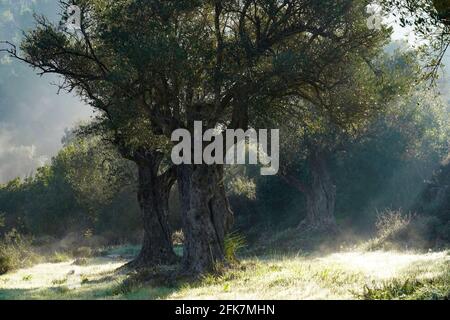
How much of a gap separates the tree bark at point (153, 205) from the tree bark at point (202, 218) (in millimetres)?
7532

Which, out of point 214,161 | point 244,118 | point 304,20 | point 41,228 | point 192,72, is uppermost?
point 304,20

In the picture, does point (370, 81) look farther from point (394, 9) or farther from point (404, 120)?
point (404, 120)

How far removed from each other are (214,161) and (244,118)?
201cm

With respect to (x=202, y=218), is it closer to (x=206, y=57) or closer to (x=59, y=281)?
(x=206, y=57)

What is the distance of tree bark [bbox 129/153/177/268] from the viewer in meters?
29.3

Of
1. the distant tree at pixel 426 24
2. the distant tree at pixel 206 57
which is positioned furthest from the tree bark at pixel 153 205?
the distant tree at pixel 426 24

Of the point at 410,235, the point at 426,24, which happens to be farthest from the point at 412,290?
the point at 410,235

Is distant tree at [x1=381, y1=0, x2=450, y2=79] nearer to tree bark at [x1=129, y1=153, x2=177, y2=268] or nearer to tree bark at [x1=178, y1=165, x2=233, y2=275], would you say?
tree bark at [x1=178, y1=165, x2=233, y2=275]

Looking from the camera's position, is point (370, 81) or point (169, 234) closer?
point (370, 81)

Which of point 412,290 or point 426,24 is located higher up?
point 426,24

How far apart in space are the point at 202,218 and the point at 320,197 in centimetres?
2429

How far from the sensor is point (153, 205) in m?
29.5
